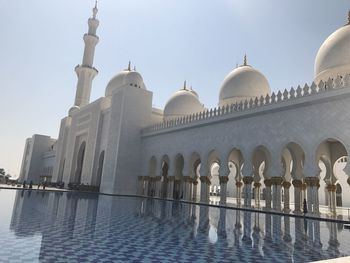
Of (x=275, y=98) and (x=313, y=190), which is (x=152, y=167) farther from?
(x=313, y=190)

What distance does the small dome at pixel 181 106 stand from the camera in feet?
63.2

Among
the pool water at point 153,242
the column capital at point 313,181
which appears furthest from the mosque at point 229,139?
the pool water at point 153,242

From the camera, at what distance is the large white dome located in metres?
11.4

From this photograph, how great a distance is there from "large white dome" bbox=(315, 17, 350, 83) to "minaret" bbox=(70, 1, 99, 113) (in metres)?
20.4

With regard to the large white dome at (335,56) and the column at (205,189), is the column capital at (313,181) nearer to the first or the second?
the large white dome at (335,56)

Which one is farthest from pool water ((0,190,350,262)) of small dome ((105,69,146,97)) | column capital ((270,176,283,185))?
small dome ((105,69,146,97))

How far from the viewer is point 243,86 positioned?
15.7 metres

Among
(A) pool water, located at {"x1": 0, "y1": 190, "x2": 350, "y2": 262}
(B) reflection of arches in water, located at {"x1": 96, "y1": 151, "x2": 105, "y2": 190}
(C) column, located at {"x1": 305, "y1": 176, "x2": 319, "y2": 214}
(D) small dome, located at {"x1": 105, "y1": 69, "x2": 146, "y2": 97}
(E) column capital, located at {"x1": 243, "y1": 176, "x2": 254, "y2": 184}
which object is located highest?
(D) small dome, located at {"x1": 105, "y1": 69, "x2": 146, "y2": 97}

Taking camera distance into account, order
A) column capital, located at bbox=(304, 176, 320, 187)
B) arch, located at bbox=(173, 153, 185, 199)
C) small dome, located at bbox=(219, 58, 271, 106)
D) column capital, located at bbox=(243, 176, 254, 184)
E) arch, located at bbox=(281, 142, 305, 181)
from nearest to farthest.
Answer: column capital, located at bbox=(304, 176, 320, 187), arch, located at bbox=(281, 142, 305, 181), column capital, located at bbox=(243, 176, 254, 184), small dome, located at bbox=(219, 58, 271, 106), arch, located at bbox=(173, 153, 185, 199)

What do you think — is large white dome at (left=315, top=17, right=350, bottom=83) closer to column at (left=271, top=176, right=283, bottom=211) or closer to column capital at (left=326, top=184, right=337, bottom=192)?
column capital at (left=326, top=184, right=337, bottom=192)

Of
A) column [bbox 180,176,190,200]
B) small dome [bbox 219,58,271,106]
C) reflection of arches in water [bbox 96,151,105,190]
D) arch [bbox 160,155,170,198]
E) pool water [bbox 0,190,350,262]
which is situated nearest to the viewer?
pool water [bbox 0,190,350,262]

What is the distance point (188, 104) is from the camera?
762 inches

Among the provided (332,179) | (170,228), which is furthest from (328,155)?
(170,228)

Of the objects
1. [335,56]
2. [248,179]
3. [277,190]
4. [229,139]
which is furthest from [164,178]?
[335,56]
